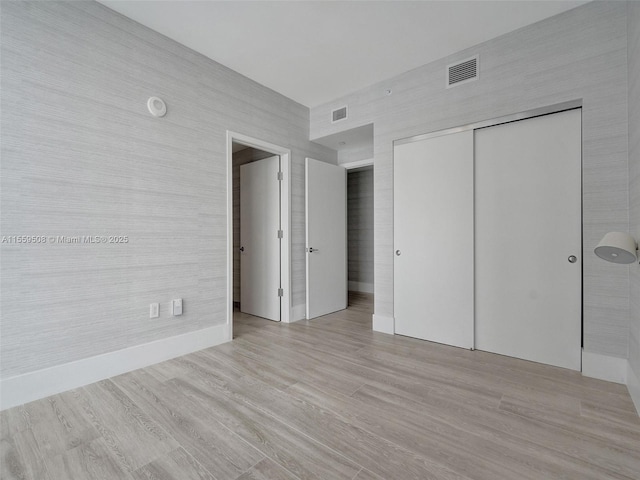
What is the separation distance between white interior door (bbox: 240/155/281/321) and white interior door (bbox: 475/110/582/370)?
7.76ft

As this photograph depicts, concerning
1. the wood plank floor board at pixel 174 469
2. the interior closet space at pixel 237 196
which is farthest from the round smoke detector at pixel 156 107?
the wood plank floor board at pixel 174 469

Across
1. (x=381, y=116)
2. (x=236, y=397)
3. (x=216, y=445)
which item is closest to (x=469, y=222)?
(x=381, y=116)

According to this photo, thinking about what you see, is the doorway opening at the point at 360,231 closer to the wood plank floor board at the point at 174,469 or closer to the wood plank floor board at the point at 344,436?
the wood plank floor board at the point at 344,436

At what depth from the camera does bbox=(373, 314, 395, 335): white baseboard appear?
11.1ft

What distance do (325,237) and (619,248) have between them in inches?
119

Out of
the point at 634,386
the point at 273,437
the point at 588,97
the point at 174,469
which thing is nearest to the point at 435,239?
the point at 588,97

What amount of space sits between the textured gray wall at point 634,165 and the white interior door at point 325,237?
9.69 ft

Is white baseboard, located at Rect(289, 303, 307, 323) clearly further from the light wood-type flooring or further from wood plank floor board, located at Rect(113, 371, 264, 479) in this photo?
wood plank floor board, located at Rect(113, 371, 264, 479)

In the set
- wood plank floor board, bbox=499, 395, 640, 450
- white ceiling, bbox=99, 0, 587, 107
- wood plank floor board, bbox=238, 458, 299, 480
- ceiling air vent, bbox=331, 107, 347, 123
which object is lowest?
wood plank floor board, bbox=499, 395, 640, 450

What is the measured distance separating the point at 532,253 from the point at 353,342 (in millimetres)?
1852

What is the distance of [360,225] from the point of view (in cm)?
613

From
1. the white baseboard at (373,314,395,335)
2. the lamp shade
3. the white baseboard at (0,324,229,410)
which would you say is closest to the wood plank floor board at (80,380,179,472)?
the white baseboard at (0,324,229,410)

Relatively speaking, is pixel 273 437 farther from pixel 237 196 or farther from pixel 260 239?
pixel 237 196

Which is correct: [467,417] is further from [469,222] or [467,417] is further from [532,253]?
[469,222]
